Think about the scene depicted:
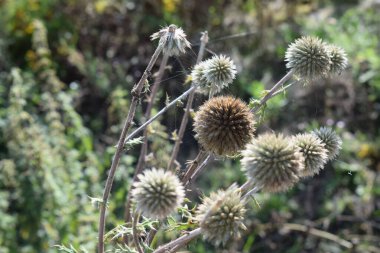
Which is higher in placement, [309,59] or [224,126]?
[309,59]

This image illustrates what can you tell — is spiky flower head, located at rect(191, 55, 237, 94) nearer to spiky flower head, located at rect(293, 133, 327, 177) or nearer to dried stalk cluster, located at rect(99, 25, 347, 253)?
dried stalk cluster, located at rect(99, 25, 347, 253)

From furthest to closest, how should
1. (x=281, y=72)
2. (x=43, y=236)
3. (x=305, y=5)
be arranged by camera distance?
(x=305, y=5)
(x=281, y=72)
(x=43, y=236)

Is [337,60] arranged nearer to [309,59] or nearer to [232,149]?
[309,59]

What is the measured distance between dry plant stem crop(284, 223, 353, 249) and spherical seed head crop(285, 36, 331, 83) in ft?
7.04

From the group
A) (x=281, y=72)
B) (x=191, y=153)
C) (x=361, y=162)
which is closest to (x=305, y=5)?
(x=281, y=72)

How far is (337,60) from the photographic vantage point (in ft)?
6.66

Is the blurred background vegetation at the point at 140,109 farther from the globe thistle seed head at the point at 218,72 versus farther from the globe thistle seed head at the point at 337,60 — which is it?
the globe thistle seed head at the point at 337,60

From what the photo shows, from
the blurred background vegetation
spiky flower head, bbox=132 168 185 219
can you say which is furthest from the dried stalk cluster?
the blurred background vegetation

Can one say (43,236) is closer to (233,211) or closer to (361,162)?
(233,211)

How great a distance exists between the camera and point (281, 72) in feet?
17.3

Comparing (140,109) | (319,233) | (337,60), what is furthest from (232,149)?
(140,109)

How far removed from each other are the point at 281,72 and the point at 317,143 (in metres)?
3.56

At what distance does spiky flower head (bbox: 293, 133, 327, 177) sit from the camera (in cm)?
178

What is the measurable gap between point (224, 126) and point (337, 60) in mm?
546
